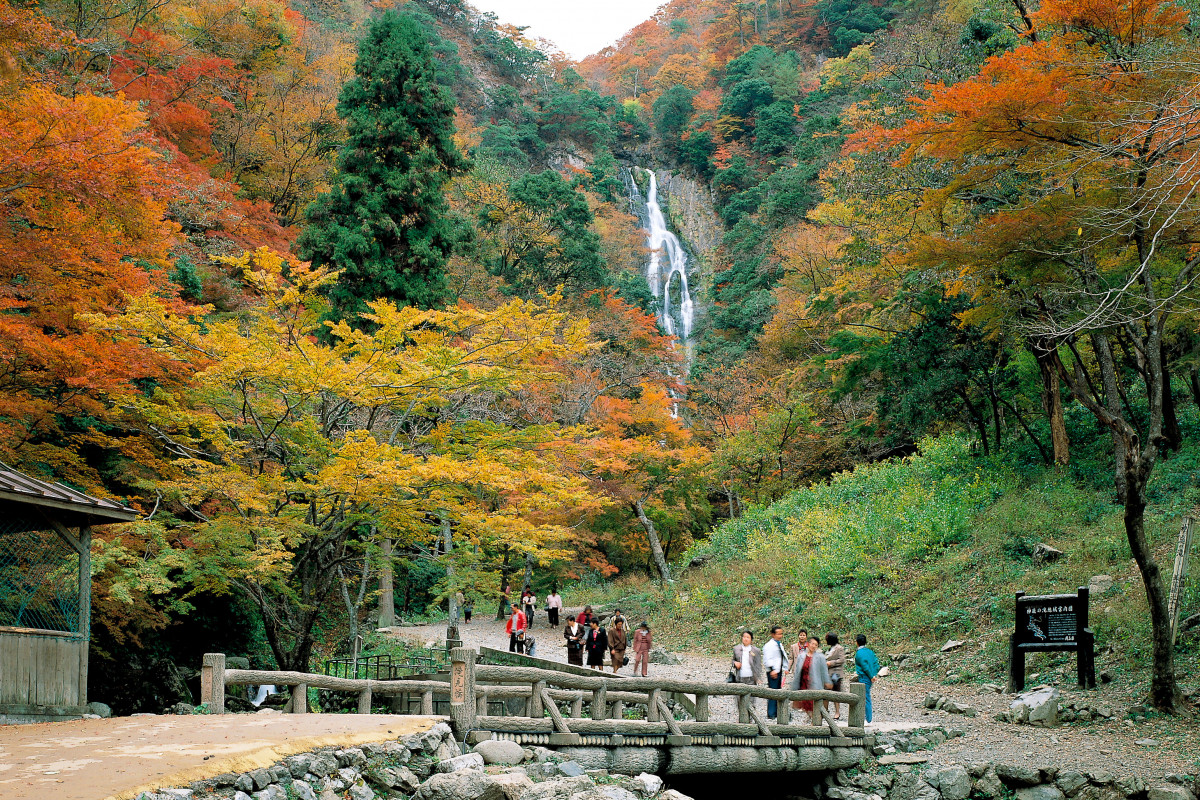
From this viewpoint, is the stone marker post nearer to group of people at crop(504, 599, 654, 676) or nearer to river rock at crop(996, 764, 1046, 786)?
river rock at crop(996, 764, 1046, 786)

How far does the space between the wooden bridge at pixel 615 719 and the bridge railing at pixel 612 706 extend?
1cm

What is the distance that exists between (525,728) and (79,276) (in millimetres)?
10112

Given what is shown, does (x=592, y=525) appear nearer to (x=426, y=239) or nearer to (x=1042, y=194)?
(x=426, y=239)

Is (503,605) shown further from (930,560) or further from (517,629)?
(930,560)

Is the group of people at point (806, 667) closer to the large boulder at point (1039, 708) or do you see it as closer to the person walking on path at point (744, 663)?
the person walking on path at point (744, 663)

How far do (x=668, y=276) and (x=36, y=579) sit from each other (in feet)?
156

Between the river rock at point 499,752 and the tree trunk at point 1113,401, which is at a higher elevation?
the tree trunk at point 1113,401

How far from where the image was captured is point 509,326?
13648mm

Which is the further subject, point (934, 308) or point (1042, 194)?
point (934, 308)

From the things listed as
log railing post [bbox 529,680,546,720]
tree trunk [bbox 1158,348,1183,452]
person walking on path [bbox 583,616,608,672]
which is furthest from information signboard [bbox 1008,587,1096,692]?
tree trunk [bbox 1158,348,1183,452]

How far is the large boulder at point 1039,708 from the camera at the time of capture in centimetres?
1196

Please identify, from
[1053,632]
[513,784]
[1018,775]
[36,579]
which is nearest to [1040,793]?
[1018,775]

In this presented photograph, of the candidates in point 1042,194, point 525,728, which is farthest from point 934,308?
point 525,728

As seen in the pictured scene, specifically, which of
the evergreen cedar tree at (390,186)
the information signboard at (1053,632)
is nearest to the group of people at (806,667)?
the information signboard at (1053,632)
